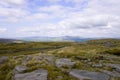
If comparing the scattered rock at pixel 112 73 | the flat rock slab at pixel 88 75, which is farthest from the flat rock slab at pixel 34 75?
the scattered rock at pixel 112 73

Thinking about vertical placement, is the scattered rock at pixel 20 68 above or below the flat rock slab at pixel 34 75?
above

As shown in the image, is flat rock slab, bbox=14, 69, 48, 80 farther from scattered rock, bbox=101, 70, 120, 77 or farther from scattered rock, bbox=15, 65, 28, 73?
scattered rock, bbox=101, 70, 120, 77

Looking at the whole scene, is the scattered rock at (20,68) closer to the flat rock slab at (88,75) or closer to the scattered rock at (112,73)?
the flat rock slab at (88,75)

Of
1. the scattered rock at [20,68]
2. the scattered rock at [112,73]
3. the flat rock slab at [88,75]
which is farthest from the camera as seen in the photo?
the scattered rock at [20,68]

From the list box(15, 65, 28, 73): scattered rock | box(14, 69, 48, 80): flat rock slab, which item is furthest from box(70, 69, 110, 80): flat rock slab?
box(15, 65, 28, 73): scattered rock

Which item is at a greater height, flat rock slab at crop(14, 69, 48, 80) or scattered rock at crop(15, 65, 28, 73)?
scattered rock at crop(15, 65, 28, 73)

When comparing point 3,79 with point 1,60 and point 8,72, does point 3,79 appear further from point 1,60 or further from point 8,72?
point 1,60
